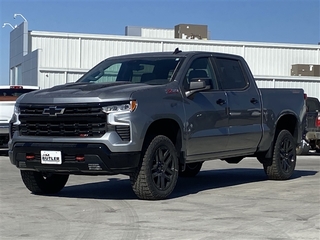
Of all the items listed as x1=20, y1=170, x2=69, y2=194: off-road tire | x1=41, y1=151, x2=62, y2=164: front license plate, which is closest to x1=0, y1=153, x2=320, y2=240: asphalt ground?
x1=20, y1=170, x2=69, y2=194: off-road tire

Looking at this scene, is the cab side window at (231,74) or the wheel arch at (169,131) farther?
the cab side window at (231,74)

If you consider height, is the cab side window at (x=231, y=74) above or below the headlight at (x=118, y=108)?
above

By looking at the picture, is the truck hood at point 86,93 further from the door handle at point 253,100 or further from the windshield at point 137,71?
the door handle at point 253,100

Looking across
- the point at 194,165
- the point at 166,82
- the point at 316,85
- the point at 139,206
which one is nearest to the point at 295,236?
the point at 139,206

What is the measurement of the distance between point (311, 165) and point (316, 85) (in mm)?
22367

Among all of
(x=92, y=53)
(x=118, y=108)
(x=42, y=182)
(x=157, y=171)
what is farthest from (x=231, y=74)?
(x=92, y=53)

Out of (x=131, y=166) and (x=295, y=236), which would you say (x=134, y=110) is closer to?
(x=131, y=166)

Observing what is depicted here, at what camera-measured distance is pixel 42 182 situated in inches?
388

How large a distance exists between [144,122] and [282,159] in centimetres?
375

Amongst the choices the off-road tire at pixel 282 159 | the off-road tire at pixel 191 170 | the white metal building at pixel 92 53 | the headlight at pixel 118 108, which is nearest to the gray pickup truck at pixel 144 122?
the headlight at pixel 118 108

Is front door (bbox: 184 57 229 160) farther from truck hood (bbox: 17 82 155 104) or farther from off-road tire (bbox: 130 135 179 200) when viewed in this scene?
truck hood (bbox: 17 82 155 104)

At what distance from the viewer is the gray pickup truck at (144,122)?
341 inches

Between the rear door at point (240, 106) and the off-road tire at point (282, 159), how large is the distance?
643mm

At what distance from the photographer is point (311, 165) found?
15.9m
